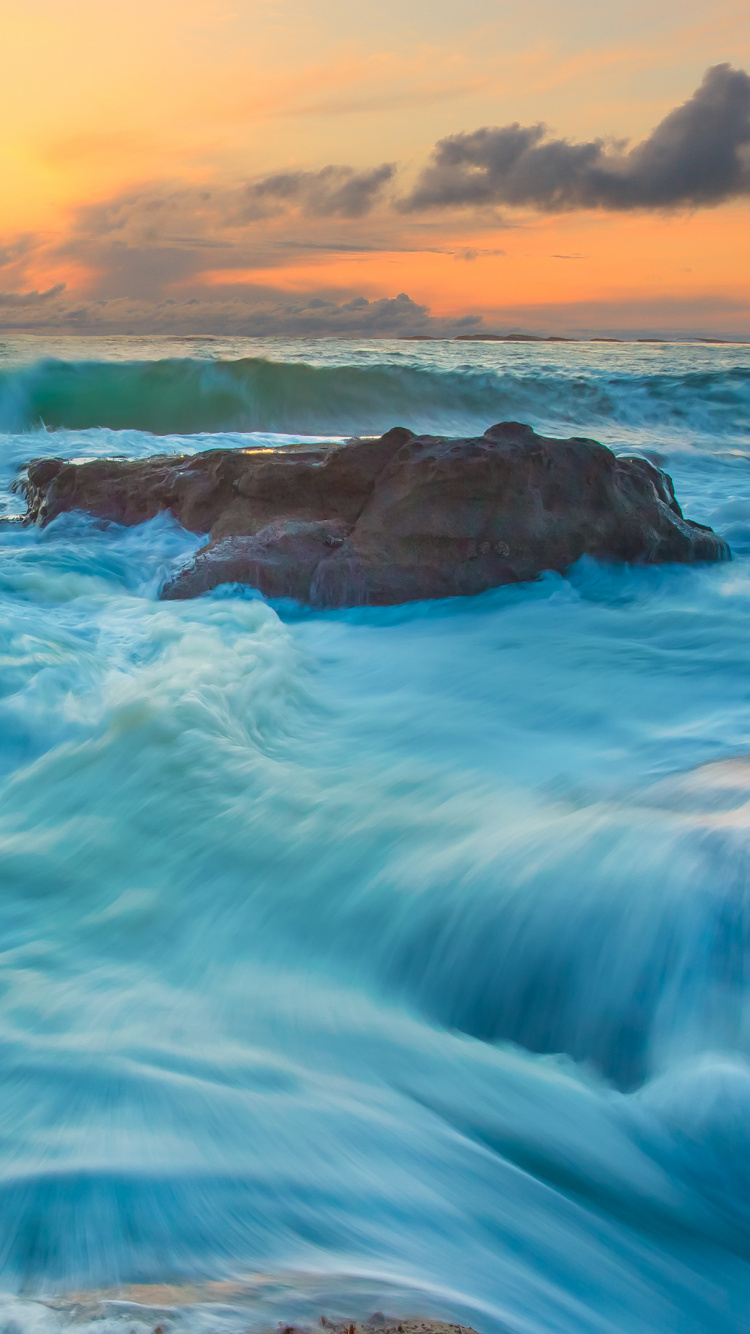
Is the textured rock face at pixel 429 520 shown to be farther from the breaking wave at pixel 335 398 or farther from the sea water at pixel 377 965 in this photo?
the breaking wave at pixel 335 398

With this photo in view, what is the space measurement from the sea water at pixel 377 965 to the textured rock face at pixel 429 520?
34cm

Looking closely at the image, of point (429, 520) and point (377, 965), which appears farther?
point (429, 520)

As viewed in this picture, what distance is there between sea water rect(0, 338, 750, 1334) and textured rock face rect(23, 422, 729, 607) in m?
0.34

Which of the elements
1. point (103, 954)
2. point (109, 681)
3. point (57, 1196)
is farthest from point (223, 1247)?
point (109, 681)

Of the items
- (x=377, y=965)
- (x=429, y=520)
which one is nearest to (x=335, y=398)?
(x=429, y=520)

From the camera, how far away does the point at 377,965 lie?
231 cm

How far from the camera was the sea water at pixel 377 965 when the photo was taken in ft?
4.49

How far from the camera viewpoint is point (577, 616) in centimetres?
498

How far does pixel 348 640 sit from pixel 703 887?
2.80 meters

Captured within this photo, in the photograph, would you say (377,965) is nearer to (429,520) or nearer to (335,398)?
(429,520)

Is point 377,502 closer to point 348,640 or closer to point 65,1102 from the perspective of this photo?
point 348,640

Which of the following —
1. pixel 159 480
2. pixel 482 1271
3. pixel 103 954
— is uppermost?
pixel 159 480

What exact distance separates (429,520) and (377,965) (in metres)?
3.25

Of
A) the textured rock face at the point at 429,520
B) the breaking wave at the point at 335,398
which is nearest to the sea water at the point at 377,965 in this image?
the textured rock face at the point at 429,520
